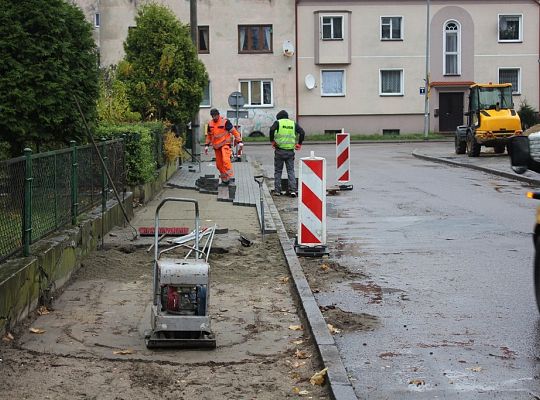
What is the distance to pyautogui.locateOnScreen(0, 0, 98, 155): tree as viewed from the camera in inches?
438

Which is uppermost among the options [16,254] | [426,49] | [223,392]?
[426,49]

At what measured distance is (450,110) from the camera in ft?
171

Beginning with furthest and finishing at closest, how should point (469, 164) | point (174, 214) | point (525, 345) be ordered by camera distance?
1. point (469, 164)
2. point (174, 214)
3. point (525, 345)

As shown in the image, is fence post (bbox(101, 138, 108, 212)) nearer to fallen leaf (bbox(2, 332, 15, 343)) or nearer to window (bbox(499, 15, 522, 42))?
fallen leaf (bbox(2, 332, 15, 343))

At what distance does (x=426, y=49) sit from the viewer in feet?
166

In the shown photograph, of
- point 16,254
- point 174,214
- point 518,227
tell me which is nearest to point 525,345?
point 16,254

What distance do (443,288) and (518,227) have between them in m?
4.90

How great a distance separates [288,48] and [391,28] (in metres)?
5.99

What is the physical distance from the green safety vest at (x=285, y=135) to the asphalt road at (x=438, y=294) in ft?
5.57

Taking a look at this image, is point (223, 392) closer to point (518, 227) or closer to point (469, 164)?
point (518, 227)

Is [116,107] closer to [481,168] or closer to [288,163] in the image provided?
[288,163]

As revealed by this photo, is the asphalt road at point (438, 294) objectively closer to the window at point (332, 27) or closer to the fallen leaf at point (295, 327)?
the fallen leaf at point (295, 327)

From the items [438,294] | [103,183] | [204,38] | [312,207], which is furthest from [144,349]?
[204,38]

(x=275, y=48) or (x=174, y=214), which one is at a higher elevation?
(x=275, y=48)
